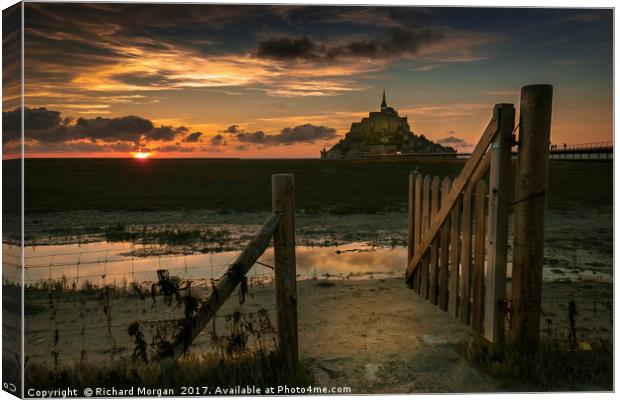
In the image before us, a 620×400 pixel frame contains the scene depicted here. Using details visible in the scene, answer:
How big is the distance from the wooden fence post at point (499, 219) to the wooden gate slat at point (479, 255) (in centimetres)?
29

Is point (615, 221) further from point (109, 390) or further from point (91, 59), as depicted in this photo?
point (91, 59)

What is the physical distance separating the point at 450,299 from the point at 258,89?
13.6ft

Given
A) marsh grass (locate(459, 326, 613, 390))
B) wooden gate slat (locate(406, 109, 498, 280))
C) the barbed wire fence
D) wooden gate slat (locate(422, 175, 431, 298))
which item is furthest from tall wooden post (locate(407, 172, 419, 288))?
marsh grass (locate(459, 326, 613, 390))

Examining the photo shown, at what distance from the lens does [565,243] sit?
39.8 ft

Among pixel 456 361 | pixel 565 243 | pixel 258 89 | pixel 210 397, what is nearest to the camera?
pixel 210 397

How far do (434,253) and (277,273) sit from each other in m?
2.88

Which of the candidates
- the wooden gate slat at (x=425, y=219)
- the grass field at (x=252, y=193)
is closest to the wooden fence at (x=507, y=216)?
the wooden gate slat at (x=425, y=219)

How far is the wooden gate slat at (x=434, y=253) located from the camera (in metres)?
6.64

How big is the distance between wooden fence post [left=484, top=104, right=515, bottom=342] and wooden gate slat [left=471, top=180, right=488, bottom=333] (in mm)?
292

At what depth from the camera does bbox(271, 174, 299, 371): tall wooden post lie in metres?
4.49

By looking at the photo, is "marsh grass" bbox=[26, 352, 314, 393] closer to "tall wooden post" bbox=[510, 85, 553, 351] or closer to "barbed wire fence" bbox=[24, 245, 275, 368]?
"barbed wire fence" bbox=[24, 245, 275, 368]

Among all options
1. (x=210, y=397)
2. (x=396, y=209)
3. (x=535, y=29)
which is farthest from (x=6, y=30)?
(x=396, y=209)

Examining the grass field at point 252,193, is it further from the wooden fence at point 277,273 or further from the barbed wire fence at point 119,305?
the wooden fence at point 277,273

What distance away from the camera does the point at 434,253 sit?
22.3ft
